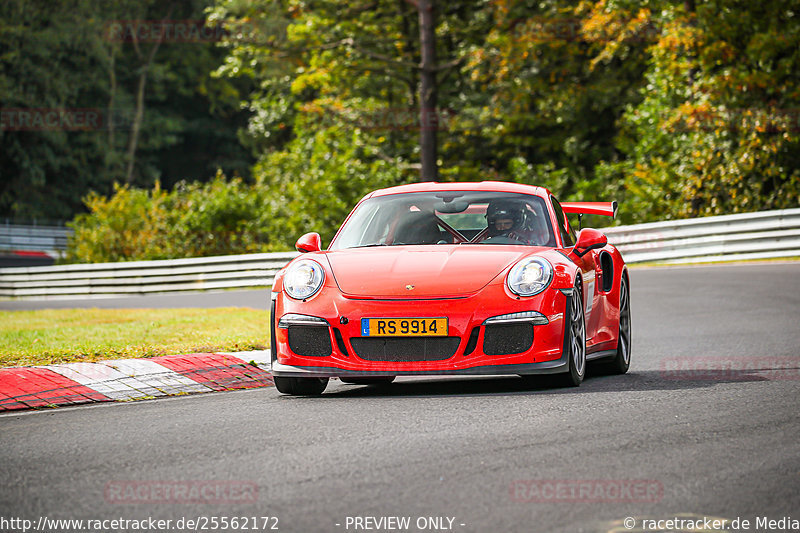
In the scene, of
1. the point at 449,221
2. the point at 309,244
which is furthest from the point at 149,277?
the point at 309,244

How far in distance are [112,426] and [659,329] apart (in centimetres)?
821

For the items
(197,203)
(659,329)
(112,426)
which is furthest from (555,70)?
(112,426)

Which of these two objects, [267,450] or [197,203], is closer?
[267,450]

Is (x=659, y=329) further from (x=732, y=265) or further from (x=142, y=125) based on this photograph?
(x=142, y=125)

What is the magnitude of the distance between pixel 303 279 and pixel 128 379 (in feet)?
5.53

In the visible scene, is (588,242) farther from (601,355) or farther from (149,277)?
(149,277)

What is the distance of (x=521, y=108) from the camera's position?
35125mm

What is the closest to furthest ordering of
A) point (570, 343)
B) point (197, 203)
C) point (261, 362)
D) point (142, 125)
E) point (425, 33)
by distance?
1. point (570, 343)
2. point (261, 362)
3. point (425, 33)
4. point (197, 203)
5. point (142, 125)

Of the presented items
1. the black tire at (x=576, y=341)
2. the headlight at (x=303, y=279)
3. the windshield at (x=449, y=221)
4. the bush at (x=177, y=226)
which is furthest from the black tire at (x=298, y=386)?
the bush at (x=177, y=226)

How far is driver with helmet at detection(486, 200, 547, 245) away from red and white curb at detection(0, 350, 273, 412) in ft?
6.90

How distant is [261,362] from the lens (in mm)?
10070

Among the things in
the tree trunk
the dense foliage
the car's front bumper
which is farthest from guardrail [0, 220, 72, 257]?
the car's front bumper

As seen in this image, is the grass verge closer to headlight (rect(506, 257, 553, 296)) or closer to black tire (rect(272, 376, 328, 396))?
black tire (rect(272, 376, 328, 396))

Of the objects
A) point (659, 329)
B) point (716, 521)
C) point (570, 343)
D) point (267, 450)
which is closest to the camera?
point (716, 521)
